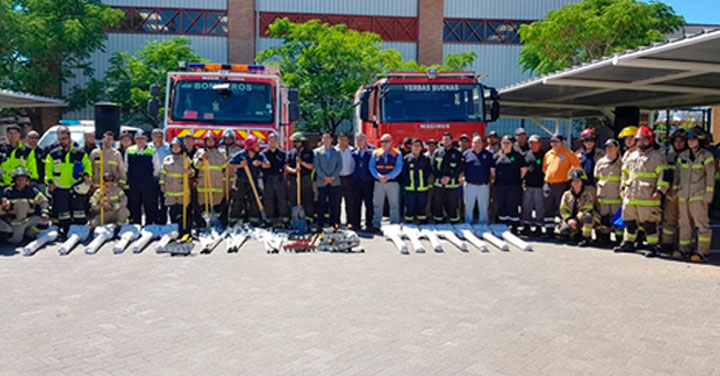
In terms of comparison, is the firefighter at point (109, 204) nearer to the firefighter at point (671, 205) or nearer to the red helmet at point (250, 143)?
the red helmet at point (250, 143)

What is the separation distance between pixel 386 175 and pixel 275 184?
1943mm

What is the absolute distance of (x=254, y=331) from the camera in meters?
5.32

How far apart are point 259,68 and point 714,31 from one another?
784 cm

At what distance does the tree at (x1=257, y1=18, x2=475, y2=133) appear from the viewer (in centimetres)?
2483

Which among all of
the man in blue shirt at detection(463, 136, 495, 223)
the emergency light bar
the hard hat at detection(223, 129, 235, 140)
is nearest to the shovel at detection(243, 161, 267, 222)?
the hard hat at detection(223, 129, 235, 140)

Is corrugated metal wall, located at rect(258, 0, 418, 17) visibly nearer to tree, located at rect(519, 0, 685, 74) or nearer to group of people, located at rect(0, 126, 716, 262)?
tree, located at rect(519, 0, 685, 74)

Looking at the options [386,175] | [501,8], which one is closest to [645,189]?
[386,175]

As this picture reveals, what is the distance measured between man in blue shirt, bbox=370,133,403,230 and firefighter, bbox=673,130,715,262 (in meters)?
4.40

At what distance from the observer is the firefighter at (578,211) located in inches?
385

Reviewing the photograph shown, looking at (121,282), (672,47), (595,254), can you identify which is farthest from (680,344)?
(121,282)

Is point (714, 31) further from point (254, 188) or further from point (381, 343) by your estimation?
point (254, 188)

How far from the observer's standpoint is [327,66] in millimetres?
24969

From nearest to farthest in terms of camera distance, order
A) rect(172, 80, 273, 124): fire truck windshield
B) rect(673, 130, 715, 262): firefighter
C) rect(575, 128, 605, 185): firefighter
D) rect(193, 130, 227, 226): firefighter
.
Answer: rect(673, 130, 715, 262): firefighter < rect(575, 128, 605, 185): firefighter < rect(193, 130, 227, 226): firefighter < rect(172, 80, 273, 124): fire truck windshield

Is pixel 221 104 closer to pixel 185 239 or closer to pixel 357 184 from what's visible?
pixel 357 184
